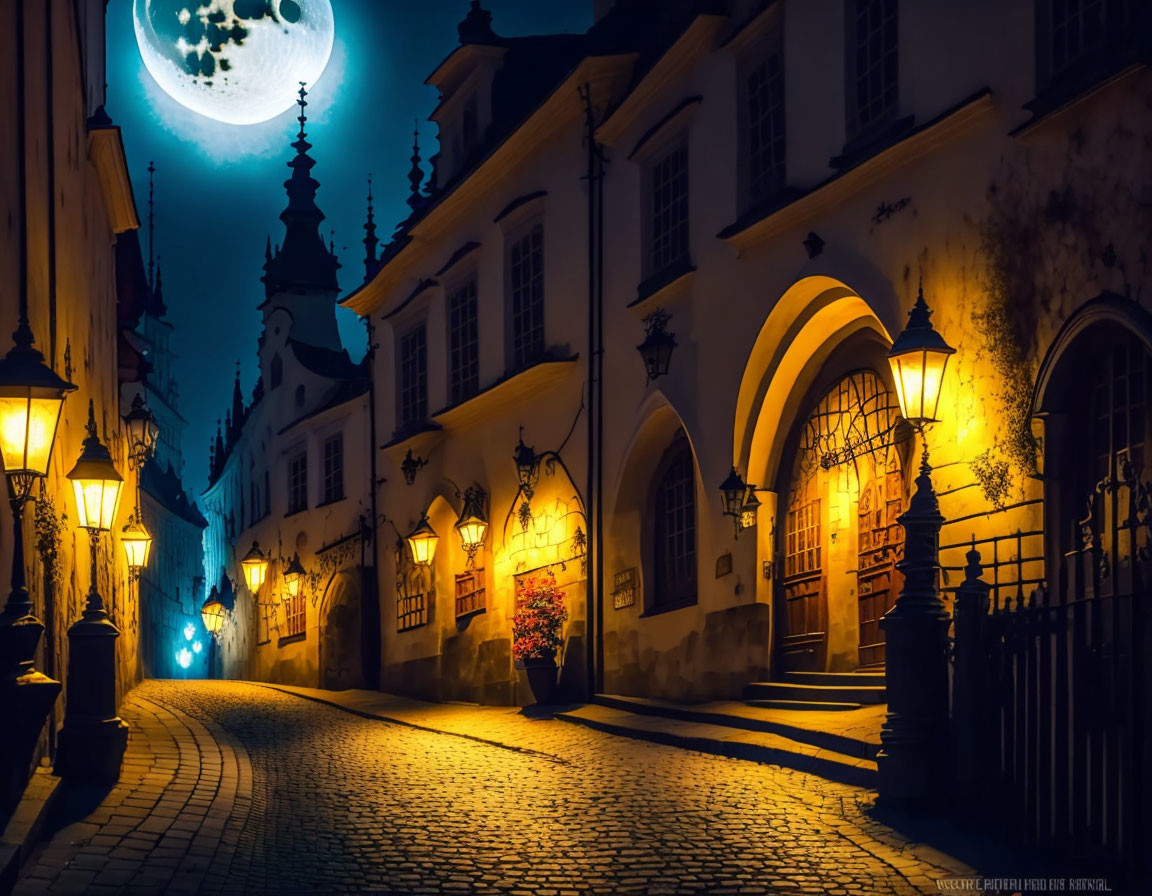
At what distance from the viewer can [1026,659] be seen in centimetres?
870

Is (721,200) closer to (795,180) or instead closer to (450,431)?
(795,180)

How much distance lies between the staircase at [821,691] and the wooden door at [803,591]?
0.98 ft

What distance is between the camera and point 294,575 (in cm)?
3328

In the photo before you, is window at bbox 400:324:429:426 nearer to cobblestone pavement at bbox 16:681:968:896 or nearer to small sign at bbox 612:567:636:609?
small sign at bbox 612:567:636:609

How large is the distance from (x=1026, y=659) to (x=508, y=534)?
45.3 feet

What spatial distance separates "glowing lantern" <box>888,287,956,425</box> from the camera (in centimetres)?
1147

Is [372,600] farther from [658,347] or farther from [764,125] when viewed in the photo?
[764,125]

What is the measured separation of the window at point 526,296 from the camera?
2178cm

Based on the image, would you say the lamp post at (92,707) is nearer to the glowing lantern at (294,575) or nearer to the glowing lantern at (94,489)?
the glowing lantern at (94,489)

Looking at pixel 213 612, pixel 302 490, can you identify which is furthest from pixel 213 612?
pixel 302 490

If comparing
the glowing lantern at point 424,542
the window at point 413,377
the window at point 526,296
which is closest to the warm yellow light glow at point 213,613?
the window at point 413,377

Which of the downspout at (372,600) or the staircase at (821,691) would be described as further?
the downspout at (372,600)

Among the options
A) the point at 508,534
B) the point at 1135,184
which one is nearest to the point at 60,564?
the point at 1135,184

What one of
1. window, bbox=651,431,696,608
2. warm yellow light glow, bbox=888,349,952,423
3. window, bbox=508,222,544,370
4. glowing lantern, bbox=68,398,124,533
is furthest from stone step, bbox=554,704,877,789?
window, bbox=508,222,544,370
